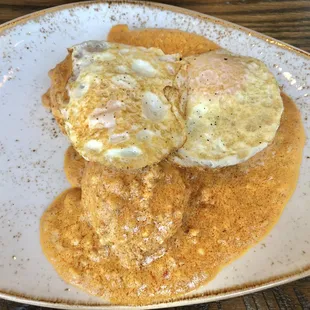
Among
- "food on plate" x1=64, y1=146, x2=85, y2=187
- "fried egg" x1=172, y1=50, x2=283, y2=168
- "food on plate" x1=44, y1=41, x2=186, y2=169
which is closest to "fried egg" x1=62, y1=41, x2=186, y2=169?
"food on plate" x1=44, y1=41, x2=186, y2=169

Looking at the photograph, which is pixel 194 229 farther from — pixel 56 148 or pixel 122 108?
pixel 56 148

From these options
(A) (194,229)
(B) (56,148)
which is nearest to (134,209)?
(A) (194,229)

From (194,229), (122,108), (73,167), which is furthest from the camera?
(73,167)

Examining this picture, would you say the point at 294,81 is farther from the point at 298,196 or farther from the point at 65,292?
the point at 65,292

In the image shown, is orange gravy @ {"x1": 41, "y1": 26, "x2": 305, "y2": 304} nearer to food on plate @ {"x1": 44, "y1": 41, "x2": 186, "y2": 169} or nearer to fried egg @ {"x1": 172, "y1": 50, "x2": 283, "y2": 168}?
fried egg @ {"x1": 172, "y1": 50, "x2": 283, "y2": 168}

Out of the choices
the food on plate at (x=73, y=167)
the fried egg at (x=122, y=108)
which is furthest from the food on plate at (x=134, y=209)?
the food on plate at (x=73, y=167)

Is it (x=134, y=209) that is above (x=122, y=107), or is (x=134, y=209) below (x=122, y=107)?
below
